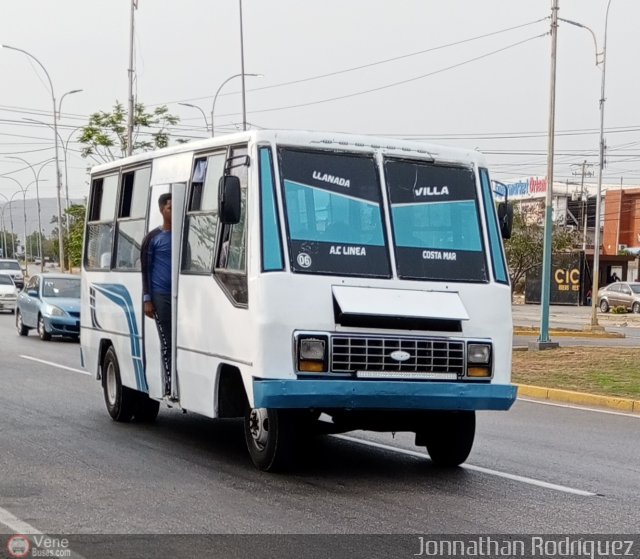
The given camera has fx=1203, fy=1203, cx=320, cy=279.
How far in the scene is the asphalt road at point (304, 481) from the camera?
750 cm

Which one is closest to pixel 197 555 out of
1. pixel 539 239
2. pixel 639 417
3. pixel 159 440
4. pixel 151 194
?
pixel 159 440

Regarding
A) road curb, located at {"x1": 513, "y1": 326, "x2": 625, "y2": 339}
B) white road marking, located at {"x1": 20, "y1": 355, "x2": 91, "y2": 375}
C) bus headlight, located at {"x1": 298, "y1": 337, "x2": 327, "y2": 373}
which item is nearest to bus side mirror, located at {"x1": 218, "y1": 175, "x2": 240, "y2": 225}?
bus headlight, located at {"x1": 298, "y1": 337, "x2": 327, "y2": 373}

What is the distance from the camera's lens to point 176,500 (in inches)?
321

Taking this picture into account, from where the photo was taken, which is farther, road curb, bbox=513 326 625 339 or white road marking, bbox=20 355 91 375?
road curb, bbox=513 326 625 339

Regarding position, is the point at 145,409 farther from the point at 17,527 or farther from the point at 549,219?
the point at 549,219

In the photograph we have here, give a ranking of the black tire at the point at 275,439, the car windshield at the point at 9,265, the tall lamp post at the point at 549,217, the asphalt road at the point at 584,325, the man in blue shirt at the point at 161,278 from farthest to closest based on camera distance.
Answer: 1. the car windshield at the point at 9,265
2. the asphalt road at the point at 584,325
3. the tall lamp post at the point at 549,217
4. the man in blue shirt at the point at 161,278
5. the black tire at the point at 275,439

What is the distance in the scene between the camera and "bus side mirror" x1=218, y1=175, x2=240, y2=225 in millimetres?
9141

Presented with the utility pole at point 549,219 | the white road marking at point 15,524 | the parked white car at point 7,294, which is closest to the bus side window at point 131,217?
the white road marking at point 15,524

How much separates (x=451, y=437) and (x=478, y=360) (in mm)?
953

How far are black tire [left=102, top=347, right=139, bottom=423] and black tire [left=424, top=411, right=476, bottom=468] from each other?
3.66 m

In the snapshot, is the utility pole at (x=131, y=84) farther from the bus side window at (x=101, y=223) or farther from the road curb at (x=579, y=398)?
the bus side window at (x=101, y=223)

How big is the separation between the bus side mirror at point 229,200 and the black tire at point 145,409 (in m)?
3.81

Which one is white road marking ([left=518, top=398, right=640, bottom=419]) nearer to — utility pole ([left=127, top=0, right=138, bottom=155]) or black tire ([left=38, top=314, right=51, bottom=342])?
black tire ([left=38, top=314, right=51, bottom=342])

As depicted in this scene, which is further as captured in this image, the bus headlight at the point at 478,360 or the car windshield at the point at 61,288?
the car windshield at the point at 61,288
